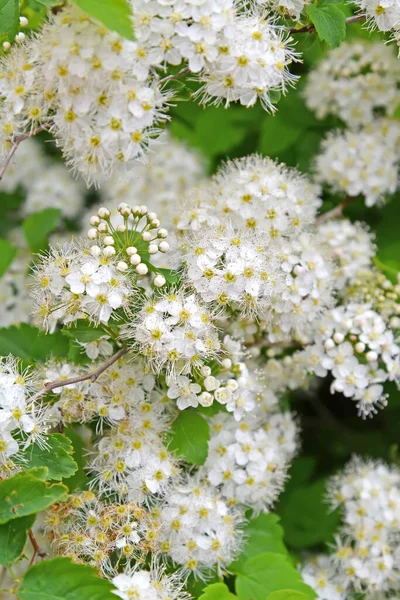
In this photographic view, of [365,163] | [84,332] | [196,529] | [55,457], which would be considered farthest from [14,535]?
[365,163]

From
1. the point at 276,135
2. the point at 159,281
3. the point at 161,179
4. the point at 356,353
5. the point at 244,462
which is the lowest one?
the point at 161,179

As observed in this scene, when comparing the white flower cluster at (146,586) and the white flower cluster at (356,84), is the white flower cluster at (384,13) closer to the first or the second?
the white flower cluster at (356,84)

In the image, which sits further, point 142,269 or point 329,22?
point 329,22

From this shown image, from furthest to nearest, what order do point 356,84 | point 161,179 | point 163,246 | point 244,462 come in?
point 161,179
point 356,84
point 244,462
point 163,246

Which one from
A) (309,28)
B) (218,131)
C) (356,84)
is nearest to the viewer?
(309,28)

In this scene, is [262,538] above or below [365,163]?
below

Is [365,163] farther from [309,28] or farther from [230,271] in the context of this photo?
[230,271]

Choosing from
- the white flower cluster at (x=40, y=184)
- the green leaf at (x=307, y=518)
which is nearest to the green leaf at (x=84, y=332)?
the green leaf at (x=307, y=518)
